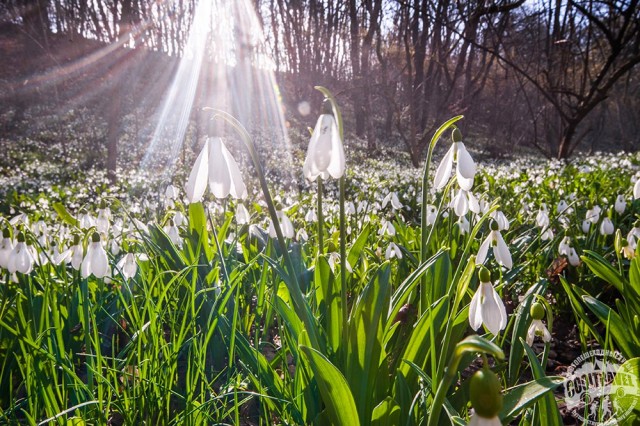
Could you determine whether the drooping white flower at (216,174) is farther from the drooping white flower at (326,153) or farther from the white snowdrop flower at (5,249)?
the white snowdrop flower at (5,249)

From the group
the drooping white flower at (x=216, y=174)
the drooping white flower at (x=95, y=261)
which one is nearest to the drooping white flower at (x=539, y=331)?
the drooping white flower at (x=216, y=174)

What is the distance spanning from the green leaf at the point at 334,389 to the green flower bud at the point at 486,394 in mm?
440

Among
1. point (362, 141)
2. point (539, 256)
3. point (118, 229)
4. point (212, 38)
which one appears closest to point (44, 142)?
point (212, 38)

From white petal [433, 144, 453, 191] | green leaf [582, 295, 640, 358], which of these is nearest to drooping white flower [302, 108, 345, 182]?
white petal [433, 144, 453, 191]

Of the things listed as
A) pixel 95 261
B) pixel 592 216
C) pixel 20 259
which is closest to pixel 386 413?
pixel 95 261

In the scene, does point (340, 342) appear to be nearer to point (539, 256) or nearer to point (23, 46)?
point (539, 256)

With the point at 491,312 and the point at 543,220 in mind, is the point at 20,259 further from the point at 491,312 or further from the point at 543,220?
the point at 543,220

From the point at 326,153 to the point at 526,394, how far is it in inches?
24.0

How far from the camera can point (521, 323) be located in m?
1.37

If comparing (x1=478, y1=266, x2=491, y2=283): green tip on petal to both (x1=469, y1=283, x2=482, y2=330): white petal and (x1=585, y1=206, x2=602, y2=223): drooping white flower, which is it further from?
(x1=585, y1=206, x2=602, y2=223): drooping white flower

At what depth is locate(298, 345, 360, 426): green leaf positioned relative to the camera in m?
0.98

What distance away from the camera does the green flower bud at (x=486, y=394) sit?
568 mm

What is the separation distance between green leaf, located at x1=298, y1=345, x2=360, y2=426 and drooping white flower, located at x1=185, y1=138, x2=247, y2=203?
1.34 ft

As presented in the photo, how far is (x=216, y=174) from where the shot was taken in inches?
43.0
